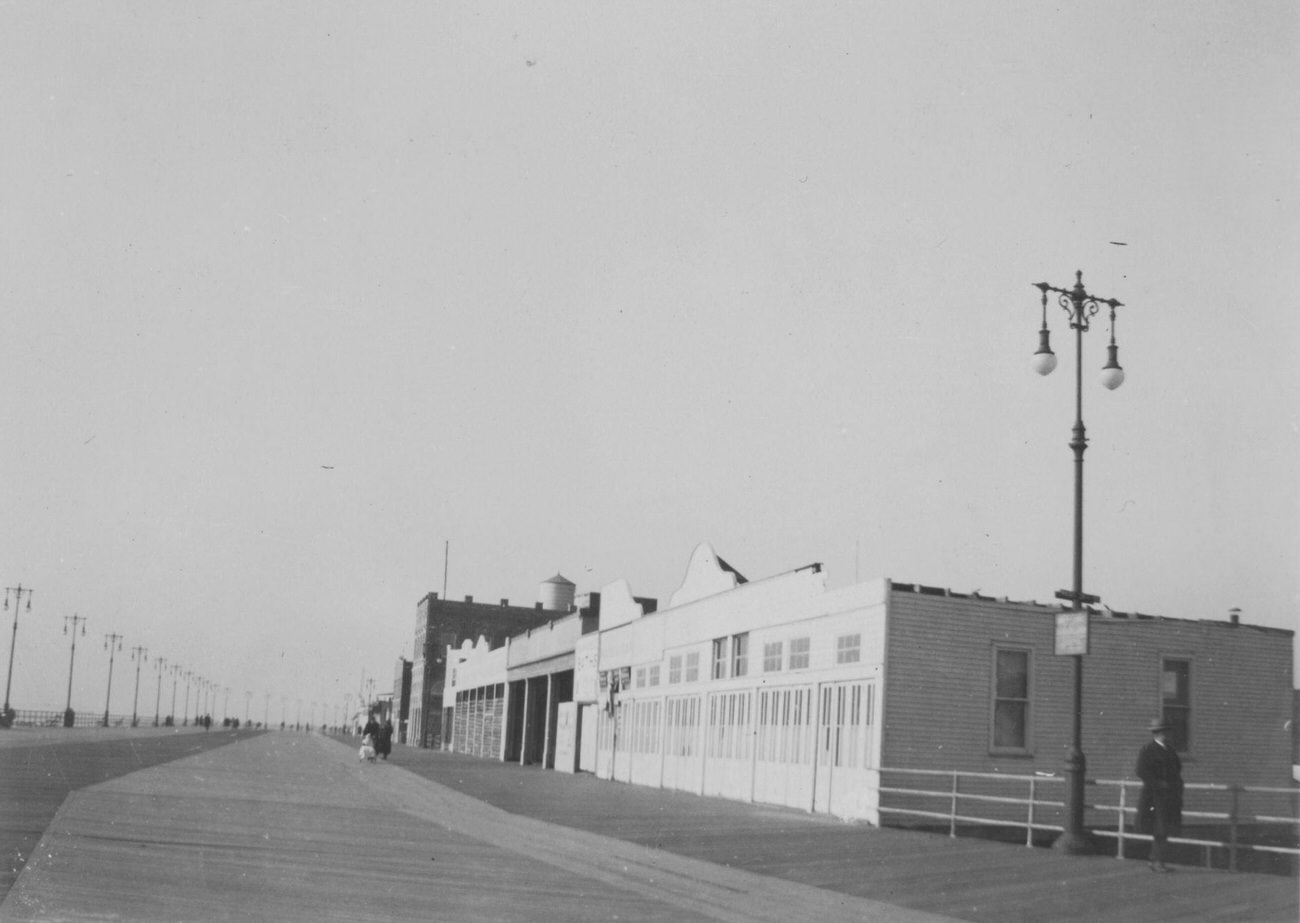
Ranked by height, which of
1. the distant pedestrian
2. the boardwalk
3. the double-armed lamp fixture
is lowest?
the distant pedestrian

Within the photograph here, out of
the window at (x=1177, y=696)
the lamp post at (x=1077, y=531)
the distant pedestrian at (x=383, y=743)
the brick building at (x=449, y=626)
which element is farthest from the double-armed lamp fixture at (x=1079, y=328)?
the brick building at (x=449, y=626)

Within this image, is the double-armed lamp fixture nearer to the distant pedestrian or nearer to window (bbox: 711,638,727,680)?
window (bbox: 711,638,727,680)

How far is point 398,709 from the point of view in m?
132

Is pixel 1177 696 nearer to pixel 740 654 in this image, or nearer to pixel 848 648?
pixel 848 648

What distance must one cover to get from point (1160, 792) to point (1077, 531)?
3.69 m

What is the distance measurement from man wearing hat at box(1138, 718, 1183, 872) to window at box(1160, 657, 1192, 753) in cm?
850

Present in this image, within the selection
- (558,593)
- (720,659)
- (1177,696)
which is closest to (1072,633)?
(1177,696)

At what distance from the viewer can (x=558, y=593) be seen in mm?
107750

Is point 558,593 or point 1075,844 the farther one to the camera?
point 558,593

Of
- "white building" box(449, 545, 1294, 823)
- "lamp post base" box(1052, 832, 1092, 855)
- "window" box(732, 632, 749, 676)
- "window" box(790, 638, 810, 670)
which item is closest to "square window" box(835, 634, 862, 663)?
"white building" box(449, 545, 1294, 823)

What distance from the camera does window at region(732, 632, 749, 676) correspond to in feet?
95.2

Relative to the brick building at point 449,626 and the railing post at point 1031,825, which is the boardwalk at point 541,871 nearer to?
the railing post at point 1031,825

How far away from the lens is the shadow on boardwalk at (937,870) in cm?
1174

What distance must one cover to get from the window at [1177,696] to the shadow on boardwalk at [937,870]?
20.7 ft
